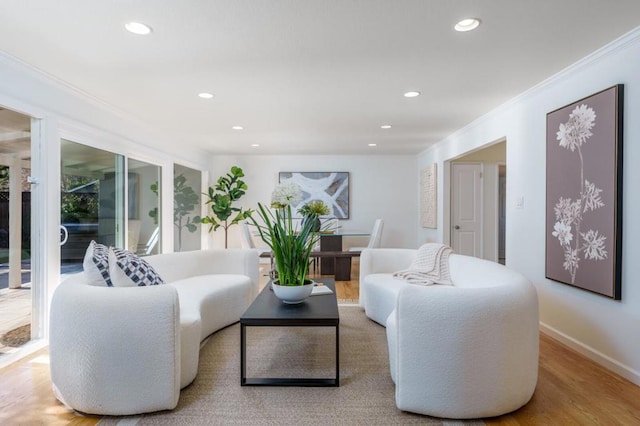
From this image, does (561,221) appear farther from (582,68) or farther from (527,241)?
(582,68)

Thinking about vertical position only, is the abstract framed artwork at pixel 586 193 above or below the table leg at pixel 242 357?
above

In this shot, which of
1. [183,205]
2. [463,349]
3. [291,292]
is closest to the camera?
[463,349]

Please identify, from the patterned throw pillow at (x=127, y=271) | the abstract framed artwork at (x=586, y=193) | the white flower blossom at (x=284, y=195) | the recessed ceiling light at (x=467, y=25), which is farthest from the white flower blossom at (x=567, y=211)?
the patterned throw pillow at (x=127, y=271)

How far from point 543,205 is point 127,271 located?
3.33 metres

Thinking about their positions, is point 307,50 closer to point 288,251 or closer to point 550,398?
point 288,251

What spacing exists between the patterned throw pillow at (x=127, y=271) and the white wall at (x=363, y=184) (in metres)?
4.97

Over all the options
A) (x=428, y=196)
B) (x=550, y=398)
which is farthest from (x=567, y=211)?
(x=428, y=196)

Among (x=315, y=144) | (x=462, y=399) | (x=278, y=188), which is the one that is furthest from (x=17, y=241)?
(x=315, y=144)

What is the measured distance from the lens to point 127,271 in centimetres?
219

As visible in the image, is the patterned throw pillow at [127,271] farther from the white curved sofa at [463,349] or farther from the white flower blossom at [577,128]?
the white flower blossom at [577,128]

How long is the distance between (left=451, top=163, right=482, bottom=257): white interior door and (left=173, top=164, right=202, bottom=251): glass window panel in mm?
4479

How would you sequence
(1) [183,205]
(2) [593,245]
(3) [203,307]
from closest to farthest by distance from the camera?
(2) [593,245]
(3) [203,307]
(1) [183,205]

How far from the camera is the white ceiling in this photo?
2.02 metres

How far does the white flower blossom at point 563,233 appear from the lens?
2.85 meters
